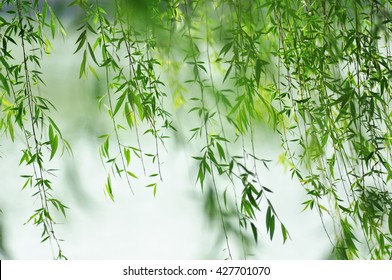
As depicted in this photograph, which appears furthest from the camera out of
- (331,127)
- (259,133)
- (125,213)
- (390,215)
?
(125,213)

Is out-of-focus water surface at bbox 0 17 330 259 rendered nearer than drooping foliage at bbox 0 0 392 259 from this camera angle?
No

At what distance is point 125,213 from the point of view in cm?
293

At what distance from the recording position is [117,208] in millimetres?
2926

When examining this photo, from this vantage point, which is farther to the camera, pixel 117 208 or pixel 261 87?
pixel 117 208

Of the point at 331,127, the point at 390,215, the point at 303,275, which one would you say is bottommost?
the point at 303,275

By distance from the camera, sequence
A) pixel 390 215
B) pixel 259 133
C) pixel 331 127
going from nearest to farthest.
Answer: pixel 390 215 → pixel 331 127 → pixel 259 133

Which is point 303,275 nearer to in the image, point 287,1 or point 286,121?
point 286,121

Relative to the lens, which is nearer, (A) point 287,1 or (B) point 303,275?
(A) point 287,1

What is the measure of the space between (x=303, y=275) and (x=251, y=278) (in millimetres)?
154

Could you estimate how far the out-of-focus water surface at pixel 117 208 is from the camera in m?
2.73

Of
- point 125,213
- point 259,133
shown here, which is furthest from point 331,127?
point 125,213

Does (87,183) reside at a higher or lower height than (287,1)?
lower

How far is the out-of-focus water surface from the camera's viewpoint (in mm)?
2727

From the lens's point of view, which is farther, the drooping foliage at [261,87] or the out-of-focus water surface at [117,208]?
the out-of-focus water surface at [117,208]
